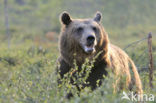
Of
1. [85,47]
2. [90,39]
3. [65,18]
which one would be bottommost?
[85,47]

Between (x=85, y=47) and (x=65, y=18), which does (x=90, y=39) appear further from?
(x=65, y=18)

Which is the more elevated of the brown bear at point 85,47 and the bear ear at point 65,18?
the bear ear at point 65,18

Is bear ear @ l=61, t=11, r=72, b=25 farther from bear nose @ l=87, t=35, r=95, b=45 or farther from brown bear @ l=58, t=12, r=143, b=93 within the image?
bear nose @ l=87, t=35, r=95, b=45

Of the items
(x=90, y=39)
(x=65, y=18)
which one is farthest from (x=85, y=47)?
(x=65, y=18)

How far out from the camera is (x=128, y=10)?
42875mm

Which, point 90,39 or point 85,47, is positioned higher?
point 90,39

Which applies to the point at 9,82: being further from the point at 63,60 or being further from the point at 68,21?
the point at 68,21

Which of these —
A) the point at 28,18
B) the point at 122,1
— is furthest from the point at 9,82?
the point at 122,1

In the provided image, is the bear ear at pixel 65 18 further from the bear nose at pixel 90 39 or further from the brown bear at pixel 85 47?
the bear nose at pixel 90 39

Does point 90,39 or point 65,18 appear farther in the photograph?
point 65,18

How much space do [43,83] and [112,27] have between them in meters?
35.0

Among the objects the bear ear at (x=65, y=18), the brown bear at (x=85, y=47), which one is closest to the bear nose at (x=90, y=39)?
the brown bear at (x=85, y=47)

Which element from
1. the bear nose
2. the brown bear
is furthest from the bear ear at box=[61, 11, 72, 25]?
the bear nose

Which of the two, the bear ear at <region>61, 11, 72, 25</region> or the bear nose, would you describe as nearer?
the bear nose
